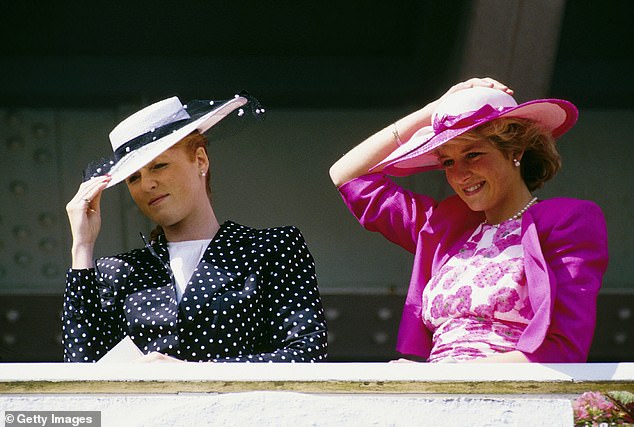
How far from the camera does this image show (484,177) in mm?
2977

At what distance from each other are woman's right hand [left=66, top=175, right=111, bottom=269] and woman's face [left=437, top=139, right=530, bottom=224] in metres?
0.88

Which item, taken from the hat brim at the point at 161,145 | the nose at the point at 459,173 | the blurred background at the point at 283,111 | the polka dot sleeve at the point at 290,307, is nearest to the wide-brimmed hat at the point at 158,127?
the hat brim at the point at 161,145

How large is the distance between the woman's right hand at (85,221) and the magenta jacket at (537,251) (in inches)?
25.9

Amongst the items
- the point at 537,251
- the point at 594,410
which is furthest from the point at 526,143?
the point at 594,410

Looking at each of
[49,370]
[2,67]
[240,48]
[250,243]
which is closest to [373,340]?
[240,48]

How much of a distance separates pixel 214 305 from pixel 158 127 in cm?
54

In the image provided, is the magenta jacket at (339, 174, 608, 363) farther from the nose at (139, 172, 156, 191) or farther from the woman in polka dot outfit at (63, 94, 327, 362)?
the nose at (139, 172, 156, 191)

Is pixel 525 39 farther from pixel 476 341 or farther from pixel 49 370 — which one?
pixel 49 370

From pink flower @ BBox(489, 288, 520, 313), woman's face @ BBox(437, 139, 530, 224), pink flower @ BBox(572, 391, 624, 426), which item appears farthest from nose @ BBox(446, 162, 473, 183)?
pink flower @ BBox(572, 391, 624, 426)

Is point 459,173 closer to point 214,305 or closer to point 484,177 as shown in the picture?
point 484,177

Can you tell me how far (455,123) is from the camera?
298 cm

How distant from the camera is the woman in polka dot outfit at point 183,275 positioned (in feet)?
9.57

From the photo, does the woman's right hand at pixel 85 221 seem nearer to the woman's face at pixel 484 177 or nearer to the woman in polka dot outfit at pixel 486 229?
the woman in polka dot outfit at pixel 486 229

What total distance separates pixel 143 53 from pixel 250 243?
7.49 ft
